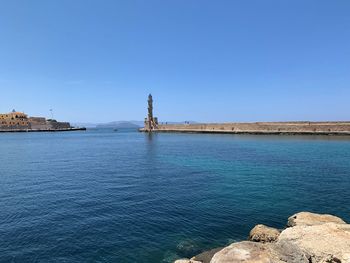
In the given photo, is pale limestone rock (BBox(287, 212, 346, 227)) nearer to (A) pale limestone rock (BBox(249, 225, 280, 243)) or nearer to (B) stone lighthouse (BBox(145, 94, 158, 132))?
(A) pale limestone rock (BBox(249, 225, 280, 243))

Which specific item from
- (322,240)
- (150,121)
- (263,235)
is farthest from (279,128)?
(322,240)

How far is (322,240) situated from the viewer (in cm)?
940

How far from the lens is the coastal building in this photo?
15638cm

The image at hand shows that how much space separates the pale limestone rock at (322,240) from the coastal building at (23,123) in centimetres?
17082

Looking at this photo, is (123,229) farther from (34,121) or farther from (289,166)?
(34,121)

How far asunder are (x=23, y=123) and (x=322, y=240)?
174 m

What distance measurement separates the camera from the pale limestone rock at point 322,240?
340 inches

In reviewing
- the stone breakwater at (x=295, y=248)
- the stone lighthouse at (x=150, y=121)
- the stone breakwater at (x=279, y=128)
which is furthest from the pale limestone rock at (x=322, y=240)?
the stone lighthouse at (x=150, y=121)

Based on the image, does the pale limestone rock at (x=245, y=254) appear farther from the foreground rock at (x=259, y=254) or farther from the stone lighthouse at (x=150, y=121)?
the stone lighthouse at (x=150, y=121)

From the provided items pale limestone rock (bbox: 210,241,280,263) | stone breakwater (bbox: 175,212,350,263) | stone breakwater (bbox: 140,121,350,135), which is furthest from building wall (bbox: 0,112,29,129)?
pale limestone rock (bbox: 210,241,280,263)

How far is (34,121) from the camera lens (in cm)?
16650

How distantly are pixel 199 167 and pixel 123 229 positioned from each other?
60.0 ft

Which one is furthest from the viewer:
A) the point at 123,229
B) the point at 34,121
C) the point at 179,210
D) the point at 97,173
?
the point at 34,121

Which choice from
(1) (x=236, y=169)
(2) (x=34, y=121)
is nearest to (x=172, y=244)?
(1) (x=236, y=169)
